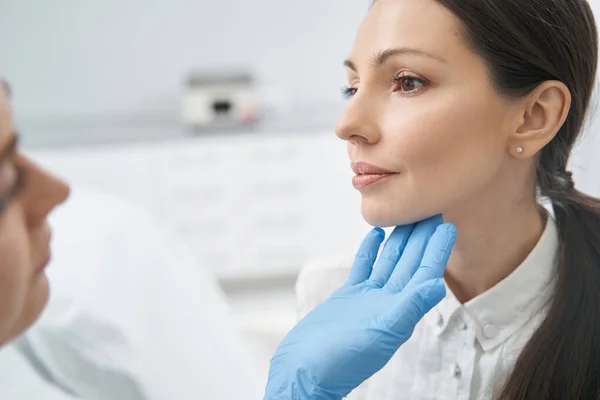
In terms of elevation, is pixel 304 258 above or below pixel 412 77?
below

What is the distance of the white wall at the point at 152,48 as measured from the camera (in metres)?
1.97

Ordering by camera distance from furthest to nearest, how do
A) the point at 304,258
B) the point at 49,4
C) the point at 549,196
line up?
the point at 49,4 < the point at 304,258 < the point at 549,196

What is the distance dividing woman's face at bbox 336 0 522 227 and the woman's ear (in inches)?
0.9

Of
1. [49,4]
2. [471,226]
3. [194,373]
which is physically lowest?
[194,373]

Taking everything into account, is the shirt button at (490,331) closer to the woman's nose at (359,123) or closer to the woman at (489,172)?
the woman at (489,172)

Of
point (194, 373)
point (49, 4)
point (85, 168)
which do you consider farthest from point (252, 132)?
point (194, 373)

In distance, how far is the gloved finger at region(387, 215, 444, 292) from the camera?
71 centimetres

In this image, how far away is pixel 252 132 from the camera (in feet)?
6.57

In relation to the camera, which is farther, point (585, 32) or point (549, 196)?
point (549, 196)

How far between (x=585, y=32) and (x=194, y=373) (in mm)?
750

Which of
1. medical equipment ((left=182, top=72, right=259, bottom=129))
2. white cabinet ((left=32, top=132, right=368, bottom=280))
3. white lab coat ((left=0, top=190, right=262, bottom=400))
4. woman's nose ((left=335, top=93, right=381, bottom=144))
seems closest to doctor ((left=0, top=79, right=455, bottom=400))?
woman's nose ((left=335, top=93, right=381, bottom=144))

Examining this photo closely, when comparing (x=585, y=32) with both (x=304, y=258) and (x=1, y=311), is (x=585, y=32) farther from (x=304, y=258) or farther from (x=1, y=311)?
(x=304, y=258)

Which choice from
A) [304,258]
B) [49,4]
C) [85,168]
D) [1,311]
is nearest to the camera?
[1,311]

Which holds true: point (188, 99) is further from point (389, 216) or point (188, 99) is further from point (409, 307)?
point (409, 307)
